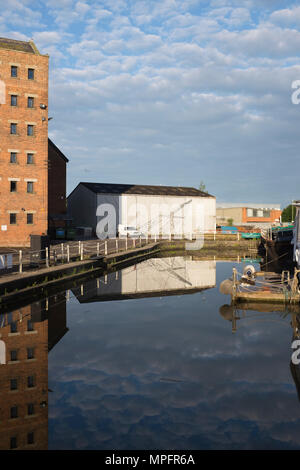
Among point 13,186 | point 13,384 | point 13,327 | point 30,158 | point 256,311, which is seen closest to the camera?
point 13,384

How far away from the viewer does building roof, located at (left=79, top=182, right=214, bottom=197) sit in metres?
60.5

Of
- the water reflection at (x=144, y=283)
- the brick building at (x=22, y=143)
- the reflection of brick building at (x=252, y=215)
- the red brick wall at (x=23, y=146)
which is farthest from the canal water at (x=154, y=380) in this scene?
the reflection of brick building at (x=252, y=215)

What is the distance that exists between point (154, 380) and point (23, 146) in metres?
33.8

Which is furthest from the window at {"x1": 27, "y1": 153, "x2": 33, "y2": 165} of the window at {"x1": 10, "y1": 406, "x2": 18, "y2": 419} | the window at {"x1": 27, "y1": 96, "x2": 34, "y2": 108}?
the window at {"x1": 10, "y1": 406, "x2": 18, "y2": 419}

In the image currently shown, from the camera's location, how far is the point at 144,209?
6119 cm

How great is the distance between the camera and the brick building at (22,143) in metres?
37.0

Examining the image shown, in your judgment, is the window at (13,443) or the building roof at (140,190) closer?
the window at (13,443)

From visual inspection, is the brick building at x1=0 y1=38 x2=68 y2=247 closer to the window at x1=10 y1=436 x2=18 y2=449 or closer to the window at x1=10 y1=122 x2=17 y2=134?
the window at x1=10 y1=122 x2=17 y2=134

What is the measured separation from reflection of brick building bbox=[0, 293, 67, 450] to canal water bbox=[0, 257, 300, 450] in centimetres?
3

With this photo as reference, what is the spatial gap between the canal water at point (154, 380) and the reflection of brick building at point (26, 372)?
0.03 metres

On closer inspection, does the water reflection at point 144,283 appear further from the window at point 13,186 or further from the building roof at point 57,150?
the building roof at point 57,150

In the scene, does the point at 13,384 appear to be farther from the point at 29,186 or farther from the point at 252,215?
the point at 252,215

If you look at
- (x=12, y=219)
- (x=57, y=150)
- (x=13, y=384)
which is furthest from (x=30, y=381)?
(x=57, y=150)
